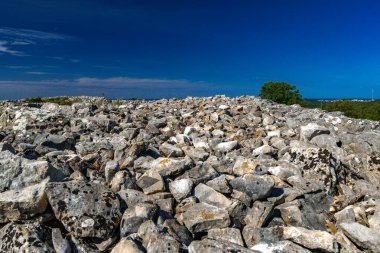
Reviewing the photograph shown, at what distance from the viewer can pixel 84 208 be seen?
16.5 ft

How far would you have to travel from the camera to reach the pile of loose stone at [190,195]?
476 cm

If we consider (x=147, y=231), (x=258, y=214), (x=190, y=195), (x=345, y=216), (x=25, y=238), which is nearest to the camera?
(x=25, y=238)

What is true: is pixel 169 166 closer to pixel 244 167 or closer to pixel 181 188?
pixel 181 188

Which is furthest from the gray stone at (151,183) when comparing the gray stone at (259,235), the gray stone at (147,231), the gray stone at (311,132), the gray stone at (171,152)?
the gray stone at (311,132)

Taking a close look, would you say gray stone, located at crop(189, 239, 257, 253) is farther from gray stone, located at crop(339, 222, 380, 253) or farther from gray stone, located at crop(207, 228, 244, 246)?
gray stone, located at crop(339, 222, 380, 253)

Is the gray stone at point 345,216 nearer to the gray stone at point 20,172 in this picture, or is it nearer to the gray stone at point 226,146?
the gray stone at point 226,146

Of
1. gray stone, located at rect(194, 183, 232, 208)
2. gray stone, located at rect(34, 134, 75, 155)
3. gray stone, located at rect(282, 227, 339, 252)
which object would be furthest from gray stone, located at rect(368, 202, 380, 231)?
gray stone, located at rect(34, 134, 75, 155)

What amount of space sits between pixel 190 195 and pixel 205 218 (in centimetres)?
92

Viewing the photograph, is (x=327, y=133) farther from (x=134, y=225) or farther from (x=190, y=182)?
(x=134, y=225)

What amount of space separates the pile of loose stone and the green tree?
98.6ft

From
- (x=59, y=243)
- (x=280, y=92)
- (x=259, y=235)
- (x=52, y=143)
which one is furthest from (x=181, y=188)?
(x=280, y=92)

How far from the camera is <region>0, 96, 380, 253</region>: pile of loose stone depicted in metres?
4.76

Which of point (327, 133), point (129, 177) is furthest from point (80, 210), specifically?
point (327, 133)

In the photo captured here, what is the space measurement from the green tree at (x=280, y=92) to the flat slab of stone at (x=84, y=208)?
35.4m
